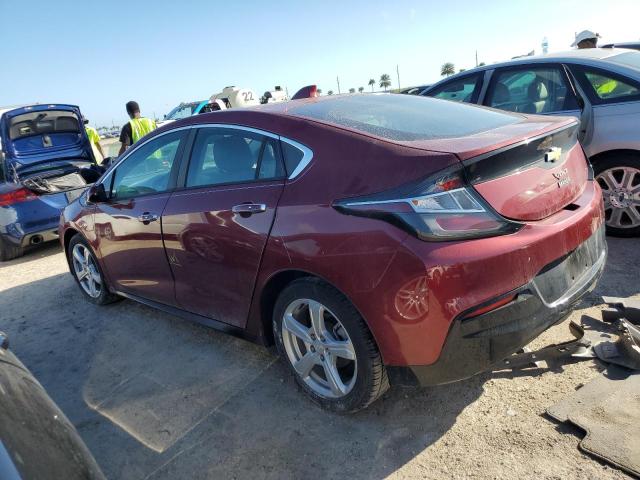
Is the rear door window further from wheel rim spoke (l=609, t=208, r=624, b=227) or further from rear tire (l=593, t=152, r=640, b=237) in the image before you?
wheel rim spoke (l=609, t=208, r=624, b=227)

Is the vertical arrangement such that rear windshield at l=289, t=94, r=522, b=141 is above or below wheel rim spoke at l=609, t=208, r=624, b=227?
above

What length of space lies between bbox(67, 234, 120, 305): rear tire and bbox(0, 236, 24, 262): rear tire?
8.38 ft

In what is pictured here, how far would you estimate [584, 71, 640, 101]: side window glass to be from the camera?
420 centimetres

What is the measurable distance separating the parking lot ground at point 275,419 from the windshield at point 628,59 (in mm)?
1905

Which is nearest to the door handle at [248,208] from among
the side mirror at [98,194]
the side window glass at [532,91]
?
the side mirror at [98,194]

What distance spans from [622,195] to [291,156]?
336cm

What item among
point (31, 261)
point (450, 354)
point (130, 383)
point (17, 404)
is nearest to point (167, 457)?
point (130, 383)

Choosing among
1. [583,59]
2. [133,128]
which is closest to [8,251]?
[133,128]

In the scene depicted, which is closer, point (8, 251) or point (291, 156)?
point (291, 156)

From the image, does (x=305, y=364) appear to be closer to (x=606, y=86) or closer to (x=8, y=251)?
(x=606, y=86)

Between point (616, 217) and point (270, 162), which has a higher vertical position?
point (270, 162)

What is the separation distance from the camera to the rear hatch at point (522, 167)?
6.86 ft

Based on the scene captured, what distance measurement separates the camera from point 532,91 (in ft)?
16.0

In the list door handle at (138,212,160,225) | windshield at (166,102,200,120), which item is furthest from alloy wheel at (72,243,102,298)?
windshield at (166,102,200,120)
